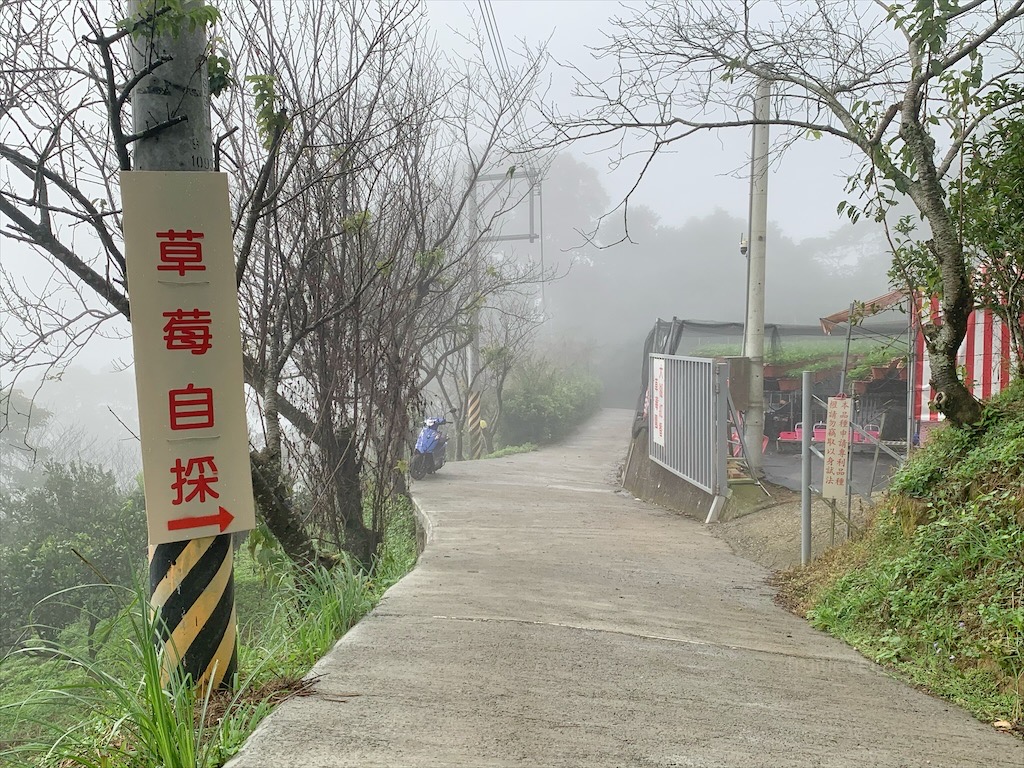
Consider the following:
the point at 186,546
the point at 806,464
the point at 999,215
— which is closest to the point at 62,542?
the point at 806,464

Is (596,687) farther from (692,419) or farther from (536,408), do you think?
(536,408)

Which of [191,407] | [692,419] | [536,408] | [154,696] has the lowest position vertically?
[536,408]

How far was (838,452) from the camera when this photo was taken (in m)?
6.49

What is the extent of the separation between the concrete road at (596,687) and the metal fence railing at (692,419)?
319 centimetres

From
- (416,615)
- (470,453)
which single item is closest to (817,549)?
(416,615)

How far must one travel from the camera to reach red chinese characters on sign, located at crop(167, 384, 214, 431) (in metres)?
3.20

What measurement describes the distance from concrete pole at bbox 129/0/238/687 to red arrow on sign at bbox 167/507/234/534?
0.12 m

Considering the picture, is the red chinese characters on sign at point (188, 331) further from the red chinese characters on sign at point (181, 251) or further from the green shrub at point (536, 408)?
the green shrub at point (536, 408)

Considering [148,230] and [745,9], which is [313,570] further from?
[745,9]

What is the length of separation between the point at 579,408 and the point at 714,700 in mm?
27454

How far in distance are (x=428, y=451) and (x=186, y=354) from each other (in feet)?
36.7

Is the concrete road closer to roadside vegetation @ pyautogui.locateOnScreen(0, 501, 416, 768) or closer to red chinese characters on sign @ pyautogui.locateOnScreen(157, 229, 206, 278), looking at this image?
roadside vegetation @ pyautogui.locateOnScreen(0, 501, 416, 768)

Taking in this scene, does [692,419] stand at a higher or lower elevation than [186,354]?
lower

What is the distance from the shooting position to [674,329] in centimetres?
1253
